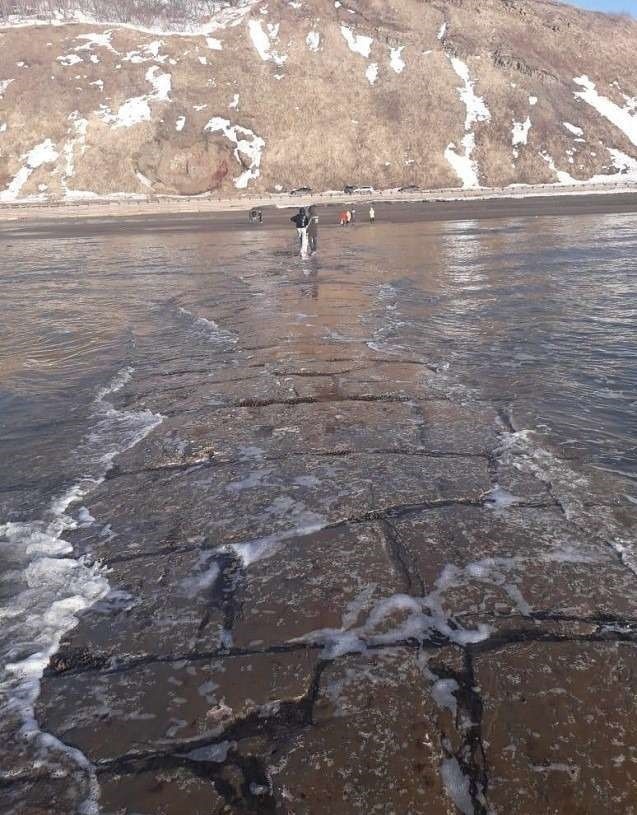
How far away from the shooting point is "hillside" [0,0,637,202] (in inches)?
2692

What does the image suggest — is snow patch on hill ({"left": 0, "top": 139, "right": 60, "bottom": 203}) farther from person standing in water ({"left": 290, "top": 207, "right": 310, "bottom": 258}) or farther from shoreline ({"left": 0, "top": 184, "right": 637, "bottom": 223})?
person standing in water ({"left": 290, "top": 207, "right": 310, "bottom": 258})

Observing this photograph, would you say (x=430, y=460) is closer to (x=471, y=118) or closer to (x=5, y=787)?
(x=5, y=787)

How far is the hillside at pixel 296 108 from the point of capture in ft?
224

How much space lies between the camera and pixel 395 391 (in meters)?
6.22

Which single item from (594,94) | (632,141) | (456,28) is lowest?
(632,141)

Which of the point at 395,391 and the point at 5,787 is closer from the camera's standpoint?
the point at 5,787

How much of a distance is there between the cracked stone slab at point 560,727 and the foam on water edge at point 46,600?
153 cm

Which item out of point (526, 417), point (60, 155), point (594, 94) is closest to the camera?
point (526, 417)

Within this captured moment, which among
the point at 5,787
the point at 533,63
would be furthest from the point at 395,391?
the point at 533,63

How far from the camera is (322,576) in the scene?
10.8 feet

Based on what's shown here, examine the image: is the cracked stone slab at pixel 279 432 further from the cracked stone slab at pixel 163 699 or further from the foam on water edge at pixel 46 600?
the cracked stone slab at pixel 163 699

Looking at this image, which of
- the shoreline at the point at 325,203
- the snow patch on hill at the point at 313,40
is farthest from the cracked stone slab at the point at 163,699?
the snow patch on hill at the point at 313,40

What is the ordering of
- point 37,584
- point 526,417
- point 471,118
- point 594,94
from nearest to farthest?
point 37,584 → point 526,417 → point 471,118 → point 594,94

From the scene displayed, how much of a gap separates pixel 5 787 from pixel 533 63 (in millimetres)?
104399
